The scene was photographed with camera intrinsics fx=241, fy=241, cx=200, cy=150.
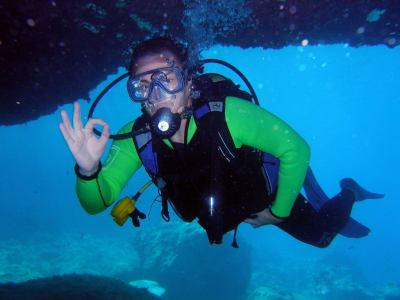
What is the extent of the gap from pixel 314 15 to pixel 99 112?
127 m

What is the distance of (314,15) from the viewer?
5629 mm

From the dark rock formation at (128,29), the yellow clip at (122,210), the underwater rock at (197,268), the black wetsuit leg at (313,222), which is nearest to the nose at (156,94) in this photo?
the yellow clip at (122,210)

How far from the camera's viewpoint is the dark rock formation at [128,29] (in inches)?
202

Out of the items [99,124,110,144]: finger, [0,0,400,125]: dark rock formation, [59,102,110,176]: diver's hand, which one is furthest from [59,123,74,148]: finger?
[0,0,400,125]: dark rock formation

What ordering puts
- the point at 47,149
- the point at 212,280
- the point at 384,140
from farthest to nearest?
the point at 47,149 → the point at 384,140 → the point at 212,280

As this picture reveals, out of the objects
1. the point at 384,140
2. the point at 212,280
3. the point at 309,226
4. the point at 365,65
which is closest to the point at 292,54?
the point at 365,65

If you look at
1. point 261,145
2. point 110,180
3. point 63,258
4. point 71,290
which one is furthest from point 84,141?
point 63,258

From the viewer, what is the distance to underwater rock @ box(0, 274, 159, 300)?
5.86 meters

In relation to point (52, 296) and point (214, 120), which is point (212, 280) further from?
point (214, 120)

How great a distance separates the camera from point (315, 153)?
164m

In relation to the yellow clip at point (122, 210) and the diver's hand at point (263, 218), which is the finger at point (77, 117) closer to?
the yellow clip at point (122, 210)

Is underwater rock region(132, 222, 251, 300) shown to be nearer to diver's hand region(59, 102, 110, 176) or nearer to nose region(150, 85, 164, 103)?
diver's hand region(59, 102, 110, 176)

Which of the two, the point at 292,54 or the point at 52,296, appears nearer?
the point at 52,296

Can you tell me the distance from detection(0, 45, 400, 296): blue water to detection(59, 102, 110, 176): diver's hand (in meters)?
22.4
